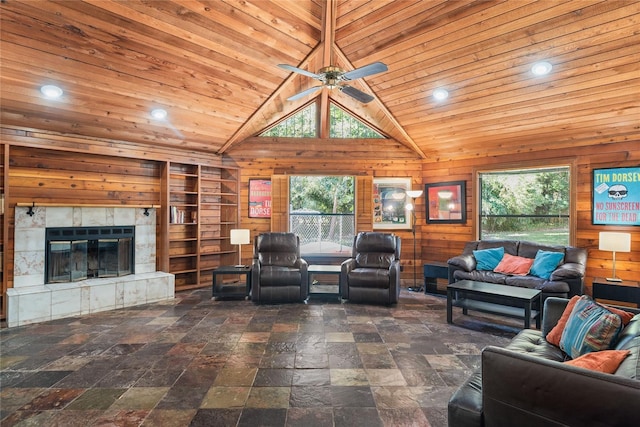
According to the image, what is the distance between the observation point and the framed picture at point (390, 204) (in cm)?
621

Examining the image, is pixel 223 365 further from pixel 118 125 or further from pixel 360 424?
pixel 118 125

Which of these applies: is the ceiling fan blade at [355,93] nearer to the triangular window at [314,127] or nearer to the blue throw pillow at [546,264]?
the triangular window at [314,127]

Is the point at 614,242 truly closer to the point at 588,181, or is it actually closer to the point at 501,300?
the point at 588,181

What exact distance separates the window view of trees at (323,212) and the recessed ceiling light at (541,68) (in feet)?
10.7

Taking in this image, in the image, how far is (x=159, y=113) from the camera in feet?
14.9

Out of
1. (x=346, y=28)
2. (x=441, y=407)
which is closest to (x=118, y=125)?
(x=346, y=28)

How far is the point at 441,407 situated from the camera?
7.29ft

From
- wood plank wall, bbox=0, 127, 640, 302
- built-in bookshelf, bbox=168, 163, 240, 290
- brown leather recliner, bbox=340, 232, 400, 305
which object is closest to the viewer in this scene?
wood plank wall, bbox=0, 127, 640, 302

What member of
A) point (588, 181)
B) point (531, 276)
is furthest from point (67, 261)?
point (588, 181)

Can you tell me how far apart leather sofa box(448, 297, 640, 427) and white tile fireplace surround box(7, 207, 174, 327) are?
14.8 feet

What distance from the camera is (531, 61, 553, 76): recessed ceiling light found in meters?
3.52

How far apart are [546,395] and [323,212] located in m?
5.01

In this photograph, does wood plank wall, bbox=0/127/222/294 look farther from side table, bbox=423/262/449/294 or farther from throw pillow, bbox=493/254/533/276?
throw pillow, bbox=493/254/533/276

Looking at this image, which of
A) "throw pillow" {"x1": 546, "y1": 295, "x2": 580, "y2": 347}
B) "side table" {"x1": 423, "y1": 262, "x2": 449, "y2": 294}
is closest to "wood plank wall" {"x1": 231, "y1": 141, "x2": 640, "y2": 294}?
"side table" {"x1": 423, "y1": 262, "x2": 449, "y2": 294}
